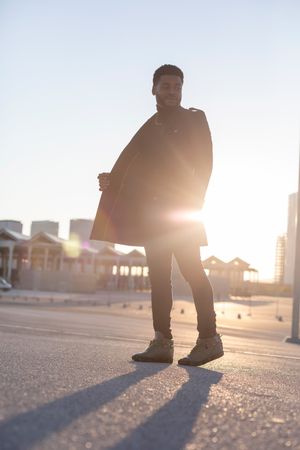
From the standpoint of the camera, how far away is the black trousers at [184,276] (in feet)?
9.02

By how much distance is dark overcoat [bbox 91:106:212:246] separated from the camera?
2828 millimetres

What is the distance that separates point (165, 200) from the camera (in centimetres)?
283

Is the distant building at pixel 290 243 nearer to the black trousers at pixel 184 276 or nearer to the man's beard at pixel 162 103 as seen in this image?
the man's beard at pixel 162 103

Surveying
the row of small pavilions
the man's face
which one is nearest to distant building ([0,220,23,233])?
the row of small pavilions

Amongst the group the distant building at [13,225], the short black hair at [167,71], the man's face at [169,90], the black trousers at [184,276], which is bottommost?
the black trousers at [184,276]

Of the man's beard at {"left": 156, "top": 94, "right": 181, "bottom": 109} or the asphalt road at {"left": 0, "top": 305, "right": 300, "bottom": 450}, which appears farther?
the man's beard at {"left": 156, "top": 94, "right": 181, "bottom": 109}

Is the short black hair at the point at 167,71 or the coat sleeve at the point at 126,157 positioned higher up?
the short black hair at the point at 167,71

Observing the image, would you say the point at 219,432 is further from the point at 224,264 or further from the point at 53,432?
the point at 224,264

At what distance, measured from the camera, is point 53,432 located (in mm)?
1086

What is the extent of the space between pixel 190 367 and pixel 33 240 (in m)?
49.3

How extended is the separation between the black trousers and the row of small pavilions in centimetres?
4339

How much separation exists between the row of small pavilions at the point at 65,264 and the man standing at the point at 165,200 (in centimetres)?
4333

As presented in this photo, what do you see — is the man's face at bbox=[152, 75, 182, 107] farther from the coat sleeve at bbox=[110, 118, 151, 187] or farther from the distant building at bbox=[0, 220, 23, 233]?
the distant building at bbox=[0, 220, 23, 233]

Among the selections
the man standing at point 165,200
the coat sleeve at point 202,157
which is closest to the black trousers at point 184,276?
the man standing at point 165,200
